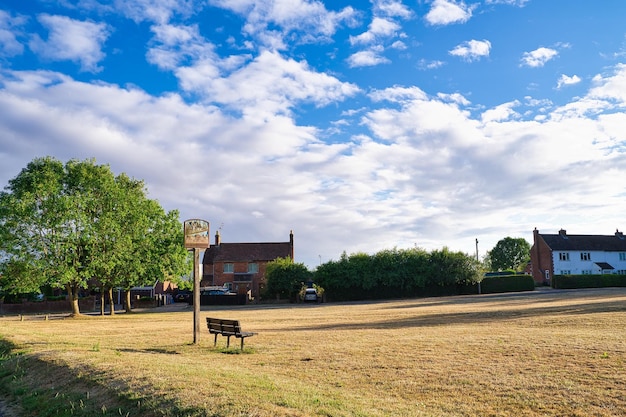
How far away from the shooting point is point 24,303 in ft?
167

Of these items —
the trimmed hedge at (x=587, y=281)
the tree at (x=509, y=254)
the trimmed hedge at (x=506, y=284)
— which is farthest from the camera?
the tree at (x=509, y=254)

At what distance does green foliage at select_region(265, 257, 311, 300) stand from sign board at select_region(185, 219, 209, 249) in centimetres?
4086

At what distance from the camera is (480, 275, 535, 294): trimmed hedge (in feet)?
213

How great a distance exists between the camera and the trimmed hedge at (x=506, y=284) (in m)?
65.0

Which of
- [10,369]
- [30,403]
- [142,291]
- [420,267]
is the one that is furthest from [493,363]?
[142,291]

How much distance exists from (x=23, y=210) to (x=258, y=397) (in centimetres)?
3466

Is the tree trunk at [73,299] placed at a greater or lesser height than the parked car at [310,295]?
greater

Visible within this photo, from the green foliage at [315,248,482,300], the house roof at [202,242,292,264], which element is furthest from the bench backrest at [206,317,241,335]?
the house roof at [202,242,292,264]

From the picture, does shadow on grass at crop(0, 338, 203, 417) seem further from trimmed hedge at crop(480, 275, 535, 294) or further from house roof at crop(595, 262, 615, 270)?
house roof at crop(595, 262, 615, 270)

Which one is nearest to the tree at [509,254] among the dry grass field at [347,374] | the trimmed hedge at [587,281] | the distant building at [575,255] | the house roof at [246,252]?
the distant building at [575,255]

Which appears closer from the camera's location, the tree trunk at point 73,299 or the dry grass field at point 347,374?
the dry grass field at point 347,374

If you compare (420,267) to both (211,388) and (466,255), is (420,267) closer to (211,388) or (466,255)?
(466,255)

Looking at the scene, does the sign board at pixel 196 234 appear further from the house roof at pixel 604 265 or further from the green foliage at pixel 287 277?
the house roof at pixel 604 265

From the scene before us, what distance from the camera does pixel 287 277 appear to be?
192ft
